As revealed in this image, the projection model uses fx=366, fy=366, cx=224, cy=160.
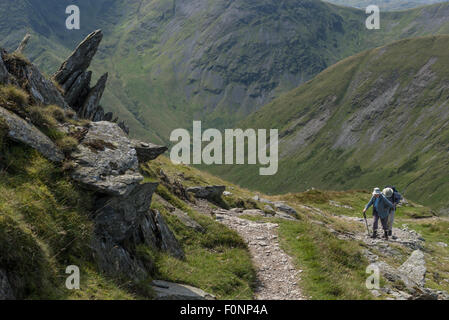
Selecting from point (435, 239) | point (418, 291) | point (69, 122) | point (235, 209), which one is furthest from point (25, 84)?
point (435, 239)

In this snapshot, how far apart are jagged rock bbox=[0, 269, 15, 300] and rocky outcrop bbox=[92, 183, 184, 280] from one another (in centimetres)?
326

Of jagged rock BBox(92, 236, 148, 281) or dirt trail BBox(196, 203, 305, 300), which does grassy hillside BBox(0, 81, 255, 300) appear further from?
dirt trail BBox(196, 203, 305, 300)

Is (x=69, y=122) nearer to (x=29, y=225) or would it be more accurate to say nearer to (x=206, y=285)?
(x=29, y=225)

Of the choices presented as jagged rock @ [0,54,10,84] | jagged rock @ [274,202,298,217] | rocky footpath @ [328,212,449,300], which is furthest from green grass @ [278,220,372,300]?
jagged rock @ [0,54,10,84]

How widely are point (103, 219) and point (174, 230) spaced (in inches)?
248

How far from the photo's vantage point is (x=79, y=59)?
25.8 metres

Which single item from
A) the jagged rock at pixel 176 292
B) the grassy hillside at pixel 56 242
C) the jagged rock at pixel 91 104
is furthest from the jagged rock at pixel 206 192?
the jagged rock at pixel 176 292

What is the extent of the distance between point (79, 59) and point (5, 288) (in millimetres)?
20355

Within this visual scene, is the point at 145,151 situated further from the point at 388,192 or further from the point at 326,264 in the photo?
the point at 388,192

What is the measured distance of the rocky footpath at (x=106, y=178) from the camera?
13.1 metres

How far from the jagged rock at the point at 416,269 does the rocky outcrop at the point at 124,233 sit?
47.8 ft

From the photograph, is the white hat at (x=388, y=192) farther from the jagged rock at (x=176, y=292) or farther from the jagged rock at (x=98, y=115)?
the jagged rock at (x=98, y=115)

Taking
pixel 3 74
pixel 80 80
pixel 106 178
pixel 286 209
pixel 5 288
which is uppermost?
pixel 80 80

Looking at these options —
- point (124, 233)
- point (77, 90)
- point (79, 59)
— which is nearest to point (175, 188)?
point (77, 90)
